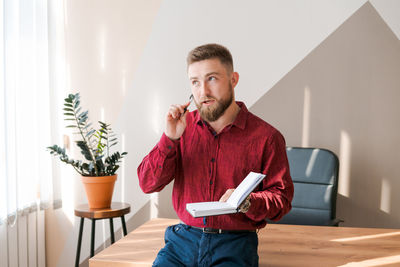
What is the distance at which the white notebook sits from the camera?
1338 millimetres

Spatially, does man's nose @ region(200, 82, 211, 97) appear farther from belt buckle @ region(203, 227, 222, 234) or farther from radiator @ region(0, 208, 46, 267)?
radiator @ region(0, 208, 46, 267)

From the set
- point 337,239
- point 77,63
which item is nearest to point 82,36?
point 77,63

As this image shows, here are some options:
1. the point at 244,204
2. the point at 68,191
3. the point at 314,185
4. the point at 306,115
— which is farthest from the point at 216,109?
the point at 68,191

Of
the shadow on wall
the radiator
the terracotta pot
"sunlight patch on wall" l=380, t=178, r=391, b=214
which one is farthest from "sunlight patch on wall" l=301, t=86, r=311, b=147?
the radiator

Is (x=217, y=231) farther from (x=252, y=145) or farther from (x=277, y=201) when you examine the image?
(x=252, y=145)

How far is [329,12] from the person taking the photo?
271 centimetres

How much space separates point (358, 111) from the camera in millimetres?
2678

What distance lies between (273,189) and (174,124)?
1.73 feet

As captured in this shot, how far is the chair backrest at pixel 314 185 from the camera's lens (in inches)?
96.4

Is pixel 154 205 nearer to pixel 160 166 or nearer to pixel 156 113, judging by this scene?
pixel 156 113

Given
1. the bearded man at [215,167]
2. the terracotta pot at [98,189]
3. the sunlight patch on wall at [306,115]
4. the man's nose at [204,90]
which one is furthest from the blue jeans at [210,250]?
the sunlight patch on wall at [306,115]

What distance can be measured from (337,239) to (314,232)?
0.17 metres

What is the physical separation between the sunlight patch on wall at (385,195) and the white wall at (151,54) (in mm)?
1087

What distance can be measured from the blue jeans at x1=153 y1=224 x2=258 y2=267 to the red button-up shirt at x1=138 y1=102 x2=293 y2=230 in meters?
0.05
